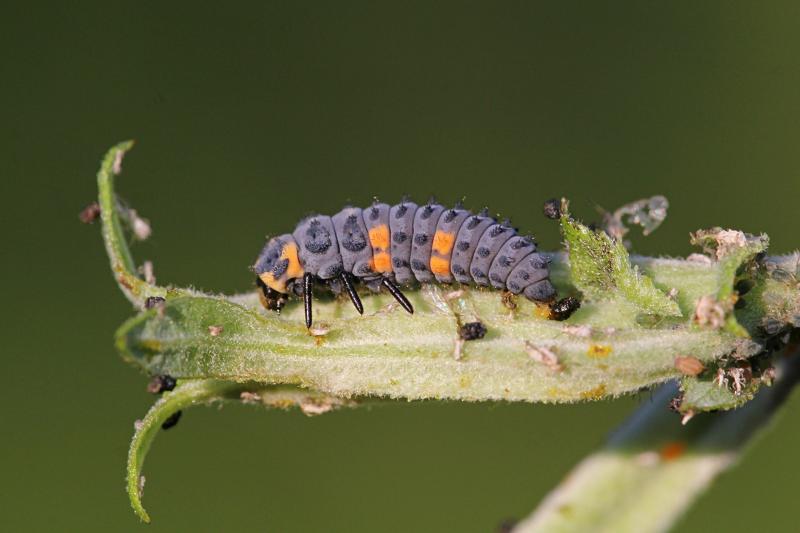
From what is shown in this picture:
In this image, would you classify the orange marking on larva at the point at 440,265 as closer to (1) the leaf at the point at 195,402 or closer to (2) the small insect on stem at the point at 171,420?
(1) the leaf at the point at 195,402

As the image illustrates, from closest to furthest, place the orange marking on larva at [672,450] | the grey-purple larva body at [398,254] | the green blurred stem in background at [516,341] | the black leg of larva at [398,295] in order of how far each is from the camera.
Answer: the green blurred stem in background at [516,341], the black leg of larva at [398,295], the grey-purple larva body at [398,254], the orange marking on larva at [672,450]

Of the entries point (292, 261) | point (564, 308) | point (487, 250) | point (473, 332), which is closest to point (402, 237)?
point (487, 250)

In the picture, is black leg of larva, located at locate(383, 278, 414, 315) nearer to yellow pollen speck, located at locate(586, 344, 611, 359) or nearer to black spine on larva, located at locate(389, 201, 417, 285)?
black spine on larva, located at locate(389, 201, 417, 285)

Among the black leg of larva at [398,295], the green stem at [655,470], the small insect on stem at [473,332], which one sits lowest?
the green stem at [655,470]

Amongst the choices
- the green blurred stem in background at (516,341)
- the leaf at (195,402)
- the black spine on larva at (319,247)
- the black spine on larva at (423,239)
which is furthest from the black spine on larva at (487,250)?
the leaf at (195,402)

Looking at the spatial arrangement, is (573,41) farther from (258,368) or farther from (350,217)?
(258,368)

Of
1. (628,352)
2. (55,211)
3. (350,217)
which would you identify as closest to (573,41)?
(55,211)
